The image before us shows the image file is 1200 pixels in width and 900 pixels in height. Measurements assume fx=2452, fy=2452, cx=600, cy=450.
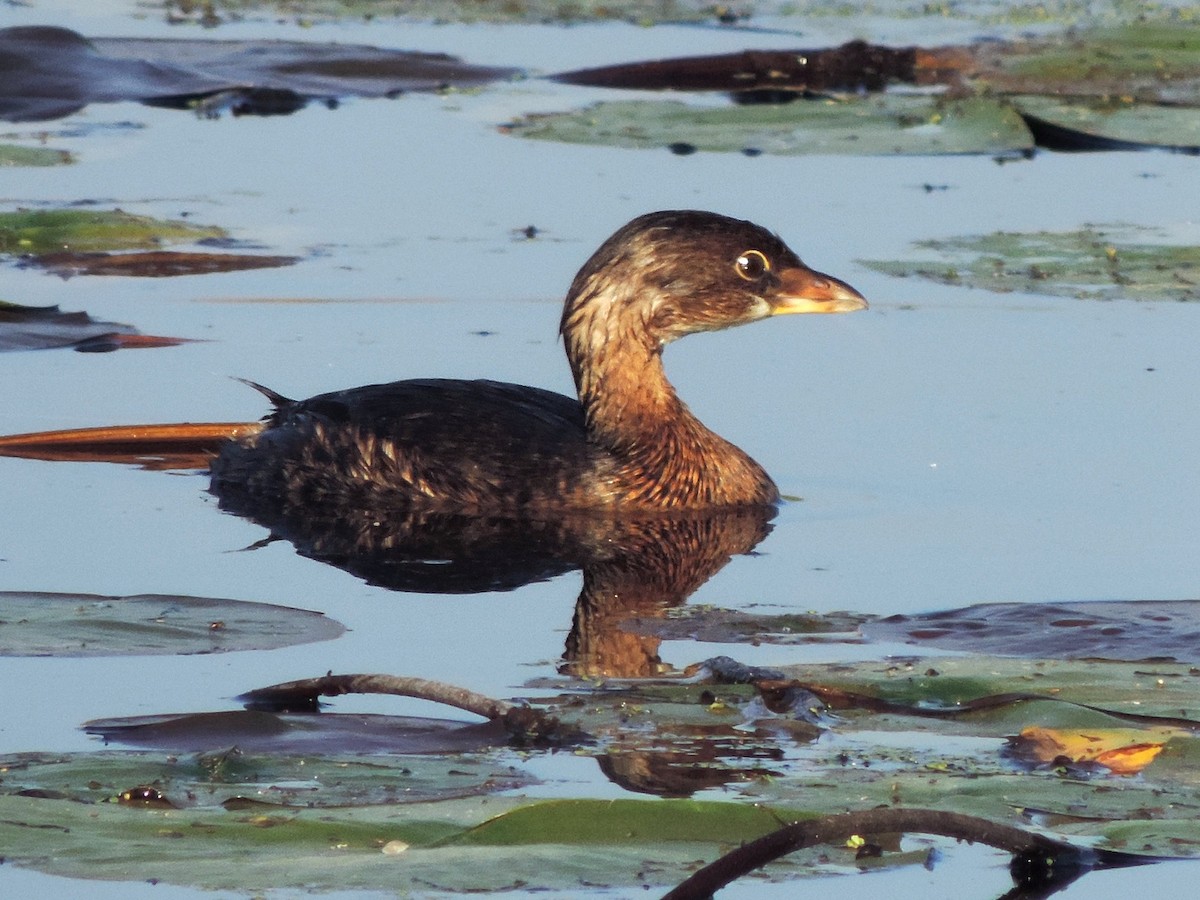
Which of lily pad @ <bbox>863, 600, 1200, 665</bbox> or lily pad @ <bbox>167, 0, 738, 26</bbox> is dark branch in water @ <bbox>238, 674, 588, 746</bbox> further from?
lily pad @ <bbox>167, 0, 738, 26</bbox>

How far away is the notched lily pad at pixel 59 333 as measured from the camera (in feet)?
35.1

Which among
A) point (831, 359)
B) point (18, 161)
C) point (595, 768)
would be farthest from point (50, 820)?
point (18, 161)

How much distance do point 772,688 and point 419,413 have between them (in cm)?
357

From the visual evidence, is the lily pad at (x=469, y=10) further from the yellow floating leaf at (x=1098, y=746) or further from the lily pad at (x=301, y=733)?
the yellow floating leaf at (x=1098, y=746)

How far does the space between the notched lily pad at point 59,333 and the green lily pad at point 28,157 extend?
335 cm

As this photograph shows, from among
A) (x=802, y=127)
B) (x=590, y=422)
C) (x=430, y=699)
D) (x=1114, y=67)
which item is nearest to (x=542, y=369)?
(x=590, y=422)

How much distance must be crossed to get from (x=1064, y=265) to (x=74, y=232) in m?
5.03

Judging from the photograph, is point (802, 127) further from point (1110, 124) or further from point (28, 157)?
point (28, 157)

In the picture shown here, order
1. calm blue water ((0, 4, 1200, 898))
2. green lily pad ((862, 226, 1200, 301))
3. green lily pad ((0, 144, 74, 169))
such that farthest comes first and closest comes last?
green lily pad ((0, 144, 74, 169)) < green lily pad ((862, 226, 1200, 301)) < calm blue water ((0, 4, 1200, 898))

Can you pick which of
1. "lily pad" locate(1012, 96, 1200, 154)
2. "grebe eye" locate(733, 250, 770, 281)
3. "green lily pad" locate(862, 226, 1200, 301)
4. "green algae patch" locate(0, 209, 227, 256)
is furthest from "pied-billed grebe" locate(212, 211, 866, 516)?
"lily pad" locate(1012, 96, 1200, 154)

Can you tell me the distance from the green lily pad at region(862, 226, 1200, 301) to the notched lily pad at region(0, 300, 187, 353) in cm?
370

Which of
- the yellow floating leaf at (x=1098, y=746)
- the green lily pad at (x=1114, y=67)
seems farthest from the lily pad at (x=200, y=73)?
the yellow floating leaf at (x=1098, y=746)

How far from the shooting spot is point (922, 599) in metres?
7.45

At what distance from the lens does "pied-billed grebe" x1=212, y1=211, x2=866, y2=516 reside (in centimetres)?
903
